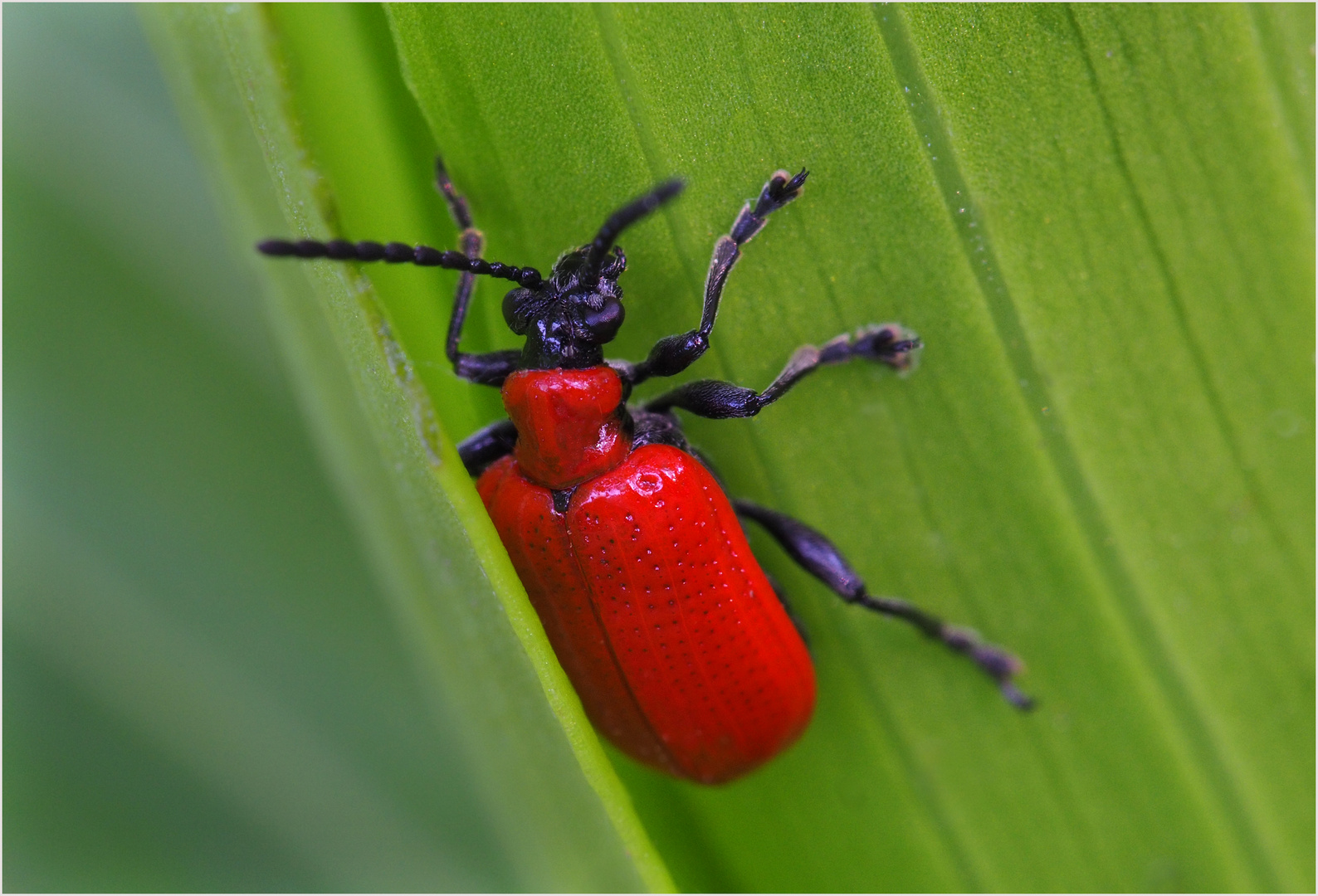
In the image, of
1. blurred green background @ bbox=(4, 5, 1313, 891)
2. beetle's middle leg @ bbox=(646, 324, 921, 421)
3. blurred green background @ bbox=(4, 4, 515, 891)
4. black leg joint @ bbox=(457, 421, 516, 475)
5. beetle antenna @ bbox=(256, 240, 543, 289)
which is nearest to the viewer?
beetle antenna @ bbox=(256, 240, 543, 289)

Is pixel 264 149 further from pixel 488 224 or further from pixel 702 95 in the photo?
pixel 702 95

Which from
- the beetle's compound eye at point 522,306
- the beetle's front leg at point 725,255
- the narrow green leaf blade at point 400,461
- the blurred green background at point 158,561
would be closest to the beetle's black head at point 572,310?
the beetle's compound eye at point 522,306

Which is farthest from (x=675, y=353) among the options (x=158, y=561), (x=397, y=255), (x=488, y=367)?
(x=158, y=561)

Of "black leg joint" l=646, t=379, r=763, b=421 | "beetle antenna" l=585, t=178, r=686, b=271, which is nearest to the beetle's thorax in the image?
"black leg joint" l=646, t=379, r=763, b=421

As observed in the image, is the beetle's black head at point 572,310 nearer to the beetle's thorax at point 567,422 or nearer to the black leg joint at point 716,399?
the beetle's thorax at point 567,422

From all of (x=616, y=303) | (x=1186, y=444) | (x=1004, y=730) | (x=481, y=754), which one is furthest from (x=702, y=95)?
(x=481, y=754)

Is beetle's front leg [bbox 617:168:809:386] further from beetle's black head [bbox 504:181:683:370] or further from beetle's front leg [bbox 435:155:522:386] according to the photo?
beetle's front leg [bbox 435:155:522:386]

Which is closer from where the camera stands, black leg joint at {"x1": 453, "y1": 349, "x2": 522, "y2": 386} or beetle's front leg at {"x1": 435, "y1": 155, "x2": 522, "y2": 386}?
beetle's front leg at {"x1": 435, "y1": 155, "x2": 522, "y2": 386}
